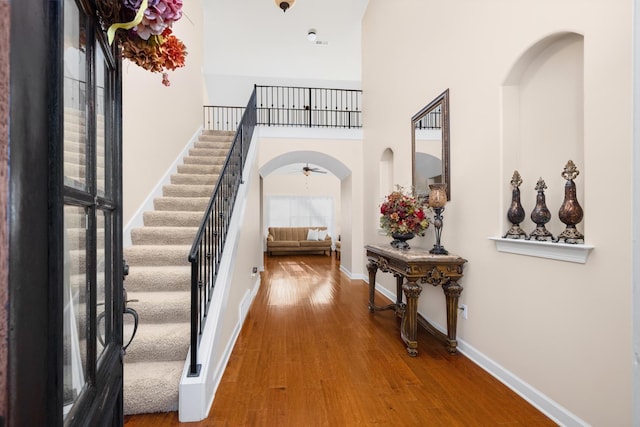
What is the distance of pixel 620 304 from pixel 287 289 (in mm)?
4088

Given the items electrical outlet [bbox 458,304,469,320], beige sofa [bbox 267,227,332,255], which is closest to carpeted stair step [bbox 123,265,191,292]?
electrical outlet [bbox 458,304,469,320]

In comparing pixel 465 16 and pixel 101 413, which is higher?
pixel 465 16

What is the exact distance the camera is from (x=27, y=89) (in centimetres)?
40

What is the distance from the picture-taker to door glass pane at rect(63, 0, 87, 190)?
24.2 inches

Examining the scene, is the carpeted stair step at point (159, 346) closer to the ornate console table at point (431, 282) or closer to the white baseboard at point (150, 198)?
the white baseboard at point (150, 198)

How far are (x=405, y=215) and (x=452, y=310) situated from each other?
0.98 meters

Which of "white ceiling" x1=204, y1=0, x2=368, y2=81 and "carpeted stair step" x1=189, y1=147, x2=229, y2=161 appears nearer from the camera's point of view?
"carpeted stair step" x1=189, y1=147, x2=229, y2=161

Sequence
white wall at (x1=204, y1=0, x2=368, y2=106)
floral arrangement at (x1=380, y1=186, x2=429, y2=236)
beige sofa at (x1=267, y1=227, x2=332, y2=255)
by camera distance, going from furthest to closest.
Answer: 1. beige sofa at (x1=267, y1=227, x2=332, y2=255)
2. white wall at (x1=204, y1=0, x2=368, y2=106)
3. floral arrangement at (x1=380, y1=186, x2=429, y2=236)

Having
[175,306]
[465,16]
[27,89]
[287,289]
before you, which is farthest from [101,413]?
[287,289]

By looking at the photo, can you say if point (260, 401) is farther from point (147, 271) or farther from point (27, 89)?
point (27, 89)

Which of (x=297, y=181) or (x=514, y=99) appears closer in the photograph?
(x=514, y=99)

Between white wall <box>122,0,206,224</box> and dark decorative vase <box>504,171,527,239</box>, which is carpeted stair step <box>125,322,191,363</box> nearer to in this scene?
white wall <box>122,0,206,224</box>

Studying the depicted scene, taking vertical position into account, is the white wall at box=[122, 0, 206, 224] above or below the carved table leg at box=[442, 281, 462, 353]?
above

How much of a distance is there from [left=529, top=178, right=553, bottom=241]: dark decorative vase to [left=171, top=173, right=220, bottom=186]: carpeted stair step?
12.2 feet
